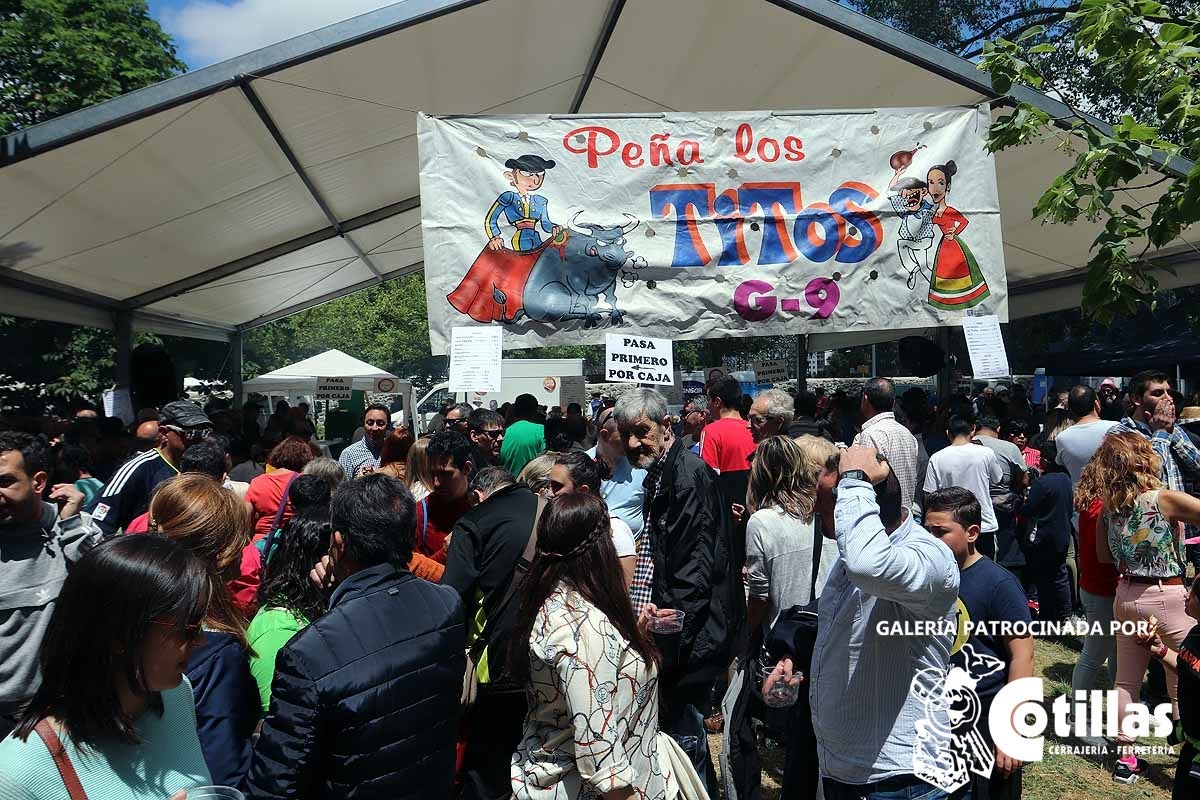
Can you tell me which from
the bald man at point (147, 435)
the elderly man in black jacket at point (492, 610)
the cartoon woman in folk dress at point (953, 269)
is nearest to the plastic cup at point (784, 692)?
the elderly man in black jacket at point (492, 610)

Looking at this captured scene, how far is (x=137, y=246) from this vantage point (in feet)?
30.1

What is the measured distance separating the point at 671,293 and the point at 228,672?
4.58 metres

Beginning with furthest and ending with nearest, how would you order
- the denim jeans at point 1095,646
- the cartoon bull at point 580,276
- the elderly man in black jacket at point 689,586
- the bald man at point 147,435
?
the bald man at point 147,435 → the cartoon bull at point 580,276 → the denim jeans at point 1095,646 → the elderly man in black jacket at point 689,586

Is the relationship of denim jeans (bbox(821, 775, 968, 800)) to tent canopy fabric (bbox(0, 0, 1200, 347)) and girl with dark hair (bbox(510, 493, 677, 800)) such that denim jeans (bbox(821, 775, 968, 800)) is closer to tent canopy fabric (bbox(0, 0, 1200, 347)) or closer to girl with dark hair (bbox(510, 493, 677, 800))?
girl with dark hair (bbox(510, 493, 677, 800))

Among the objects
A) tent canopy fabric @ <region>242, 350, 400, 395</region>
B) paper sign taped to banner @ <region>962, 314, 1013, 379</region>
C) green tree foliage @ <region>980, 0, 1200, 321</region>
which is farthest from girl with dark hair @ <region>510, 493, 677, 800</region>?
tent canopy fabric @ <region>242, 350, 400, 395</region>

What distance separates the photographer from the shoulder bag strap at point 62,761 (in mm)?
1447

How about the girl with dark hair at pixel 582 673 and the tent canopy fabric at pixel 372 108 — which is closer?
the girl with dark hair at pixel 582 673

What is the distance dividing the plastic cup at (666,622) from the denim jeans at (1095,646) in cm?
296

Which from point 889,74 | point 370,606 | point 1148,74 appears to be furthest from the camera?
point 889,74

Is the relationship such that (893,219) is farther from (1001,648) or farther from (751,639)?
(1001,648)

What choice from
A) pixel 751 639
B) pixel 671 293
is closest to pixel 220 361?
pixel 671 293

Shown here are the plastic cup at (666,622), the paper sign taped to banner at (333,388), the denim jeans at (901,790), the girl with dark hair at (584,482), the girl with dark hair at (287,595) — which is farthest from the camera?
the paper sign taped to banner at (333,388)

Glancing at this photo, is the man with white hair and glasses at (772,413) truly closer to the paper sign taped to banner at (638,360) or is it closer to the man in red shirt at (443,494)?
the paper sign taped to banner at (638,360)

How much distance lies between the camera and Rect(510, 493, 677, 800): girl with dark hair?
2449mm
